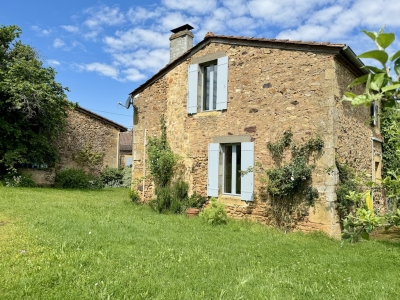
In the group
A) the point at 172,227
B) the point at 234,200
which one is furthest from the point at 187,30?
the point at 172,227

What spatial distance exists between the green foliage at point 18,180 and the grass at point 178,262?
25.1 ft

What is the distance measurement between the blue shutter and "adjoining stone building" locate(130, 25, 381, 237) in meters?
0.03

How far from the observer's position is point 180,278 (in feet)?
13.7

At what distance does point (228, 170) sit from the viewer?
9.21 meters

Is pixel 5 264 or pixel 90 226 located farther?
pixel 90 226

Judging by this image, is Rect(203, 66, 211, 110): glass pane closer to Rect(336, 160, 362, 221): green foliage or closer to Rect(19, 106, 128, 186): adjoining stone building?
Rect(336, 160, 362, 221): green foliage

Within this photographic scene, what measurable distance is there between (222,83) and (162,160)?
312 centimetres

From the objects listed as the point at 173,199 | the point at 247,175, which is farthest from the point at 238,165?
the point at 173,199

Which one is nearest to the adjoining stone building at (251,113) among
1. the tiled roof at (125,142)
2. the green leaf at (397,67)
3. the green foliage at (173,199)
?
the green foliage at (173,199)

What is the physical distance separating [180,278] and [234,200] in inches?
187

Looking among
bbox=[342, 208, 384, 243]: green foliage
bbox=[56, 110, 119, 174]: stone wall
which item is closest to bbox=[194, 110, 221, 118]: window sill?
bbox=[342, 208, 384, 243]: green foliage

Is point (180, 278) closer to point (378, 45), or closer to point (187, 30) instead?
point (378, 45)

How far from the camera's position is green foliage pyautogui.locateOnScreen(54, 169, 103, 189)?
17078mm

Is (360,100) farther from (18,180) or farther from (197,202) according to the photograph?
(18,180)
